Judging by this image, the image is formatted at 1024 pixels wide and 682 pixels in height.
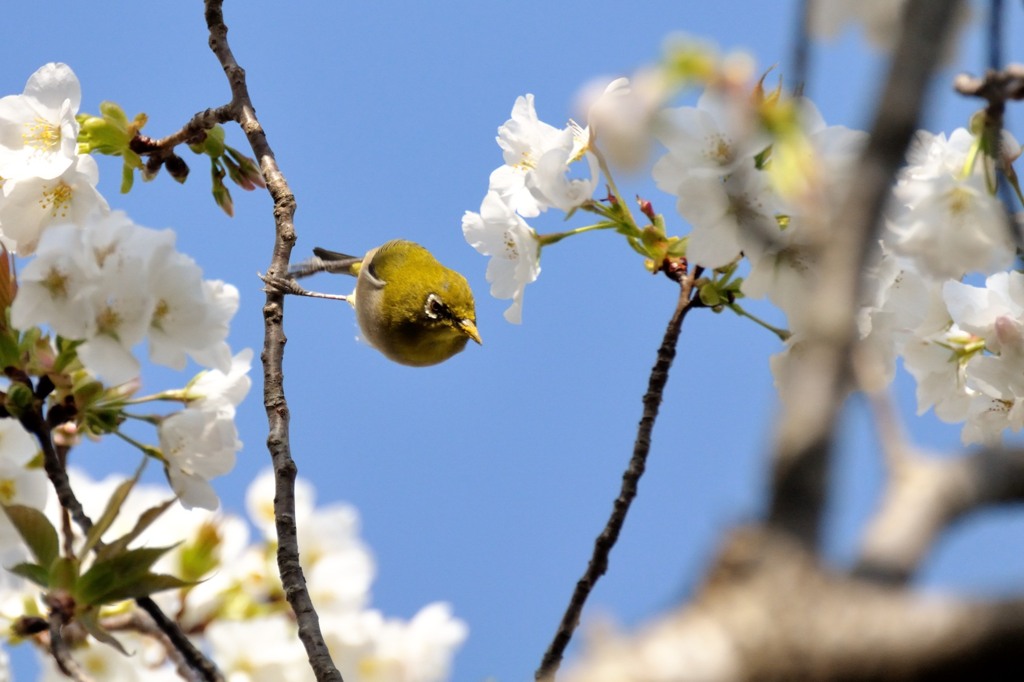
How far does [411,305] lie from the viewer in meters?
6.03

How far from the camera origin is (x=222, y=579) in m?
4.32

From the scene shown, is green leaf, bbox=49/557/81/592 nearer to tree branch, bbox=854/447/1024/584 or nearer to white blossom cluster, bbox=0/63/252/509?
white blossom cluster, bbox=0/63/252/509

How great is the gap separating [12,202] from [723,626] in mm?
3093

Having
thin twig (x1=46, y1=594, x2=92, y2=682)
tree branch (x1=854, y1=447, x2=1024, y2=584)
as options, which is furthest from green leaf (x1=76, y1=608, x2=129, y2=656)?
tree branch (x1=854, y1=447, x2=1024, y2=584)

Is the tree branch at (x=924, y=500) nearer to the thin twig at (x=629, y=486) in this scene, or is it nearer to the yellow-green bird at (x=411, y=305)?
the thin twig at (x=629, y=486)

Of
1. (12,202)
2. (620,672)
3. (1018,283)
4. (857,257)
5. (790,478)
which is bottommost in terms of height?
(620,672)

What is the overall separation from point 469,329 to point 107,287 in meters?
3.52

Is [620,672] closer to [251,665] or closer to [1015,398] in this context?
[1015,398]

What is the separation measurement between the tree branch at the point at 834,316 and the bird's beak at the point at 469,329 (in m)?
5.04

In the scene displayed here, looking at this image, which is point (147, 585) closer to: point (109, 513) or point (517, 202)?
point (109, 513)

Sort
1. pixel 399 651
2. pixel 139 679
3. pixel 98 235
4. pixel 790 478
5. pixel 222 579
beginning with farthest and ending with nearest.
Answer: pixel 399 651
pixel 222 579
pixel 139 679
pixel 98 235
pixel 790 478

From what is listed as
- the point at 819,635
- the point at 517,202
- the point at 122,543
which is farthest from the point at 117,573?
the point at 819,635

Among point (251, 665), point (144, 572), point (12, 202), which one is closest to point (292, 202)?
point (12, 202)

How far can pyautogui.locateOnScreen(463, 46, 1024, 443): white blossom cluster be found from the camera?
8.61ft
